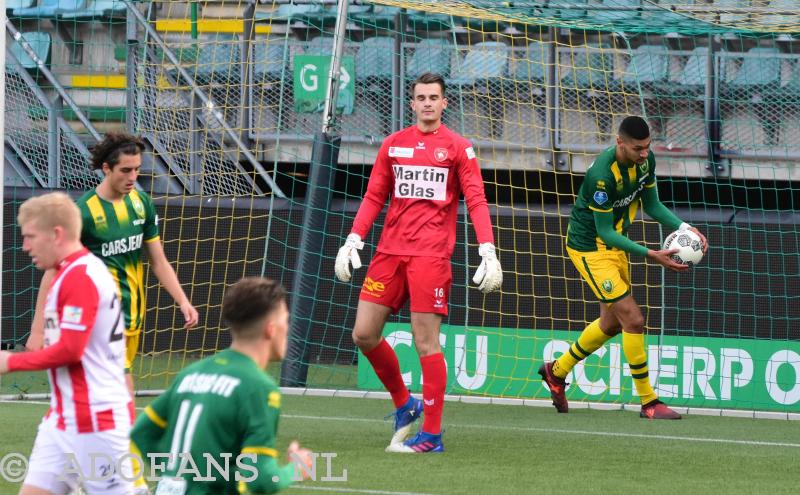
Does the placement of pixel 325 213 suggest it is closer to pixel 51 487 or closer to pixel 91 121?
pixel 91 121

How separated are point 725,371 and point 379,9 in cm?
570

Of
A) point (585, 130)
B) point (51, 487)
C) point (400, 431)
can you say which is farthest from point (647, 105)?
point (51, 487)

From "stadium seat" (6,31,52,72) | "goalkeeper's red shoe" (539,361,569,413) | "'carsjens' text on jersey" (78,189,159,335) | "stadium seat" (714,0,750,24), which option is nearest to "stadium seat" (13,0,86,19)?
"stadium seat" (6,31,52,72)

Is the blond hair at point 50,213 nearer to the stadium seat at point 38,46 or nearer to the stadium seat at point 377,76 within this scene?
the stadium seat at point 377,76

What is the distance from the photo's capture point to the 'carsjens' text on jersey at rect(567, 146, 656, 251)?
8539mm

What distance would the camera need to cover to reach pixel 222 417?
3426 millimetres

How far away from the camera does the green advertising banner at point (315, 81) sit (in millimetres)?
12297

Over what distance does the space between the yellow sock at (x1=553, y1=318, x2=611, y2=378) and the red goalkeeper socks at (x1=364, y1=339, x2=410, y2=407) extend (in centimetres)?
209

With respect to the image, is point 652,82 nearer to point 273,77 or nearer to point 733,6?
point 733,6

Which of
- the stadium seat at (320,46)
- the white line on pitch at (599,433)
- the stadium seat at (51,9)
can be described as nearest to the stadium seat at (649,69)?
the stadium seat at (320,46)

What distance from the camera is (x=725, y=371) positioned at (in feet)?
32.0

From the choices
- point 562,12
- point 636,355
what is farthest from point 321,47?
point 636,355

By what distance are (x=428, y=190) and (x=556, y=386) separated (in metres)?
2.59

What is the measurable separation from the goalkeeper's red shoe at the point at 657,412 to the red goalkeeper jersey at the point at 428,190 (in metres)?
2.47
